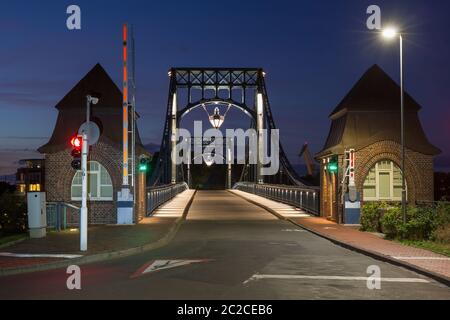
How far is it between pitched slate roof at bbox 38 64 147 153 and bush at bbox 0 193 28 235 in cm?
576

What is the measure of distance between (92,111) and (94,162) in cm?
261

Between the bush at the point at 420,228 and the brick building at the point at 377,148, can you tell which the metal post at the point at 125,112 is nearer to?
the brick building at the point at 377,148

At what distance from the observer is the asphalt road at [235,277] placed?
11.8m

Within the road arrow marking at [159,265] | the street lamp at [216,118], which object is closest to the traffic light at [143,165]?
the road arrow marking at [159,265]

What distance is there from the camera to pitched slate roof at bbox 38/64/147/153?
102 feet

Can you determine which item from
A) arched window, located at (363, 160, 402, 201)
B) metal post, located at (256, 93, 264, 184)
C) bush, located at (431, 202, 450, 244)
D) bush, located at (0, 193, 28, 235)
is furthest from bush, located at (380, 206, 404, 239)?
metal post, located at (256, 93, 264, 184)

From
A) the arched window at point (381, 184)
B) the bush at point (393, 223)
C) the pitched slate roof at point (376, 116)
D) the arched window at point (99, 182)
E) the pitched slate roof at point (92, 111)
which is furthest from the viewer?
the pitched slate roof at point (92, 111)

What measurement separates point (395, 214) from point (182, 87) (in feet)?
233

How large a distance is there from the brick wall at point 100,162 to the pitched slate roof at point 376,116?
30.2 ft

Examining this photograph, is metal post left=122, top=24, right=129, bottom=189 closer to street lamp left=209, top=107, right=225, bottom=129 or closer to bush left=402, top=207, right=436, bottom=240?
bush left=402, top=207, right=436, bottom=240

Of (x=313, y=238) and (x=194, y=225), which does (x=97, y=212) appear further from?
Result: (x=313, y=238)

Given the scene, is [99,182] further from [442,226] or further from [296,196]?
[296,196]
